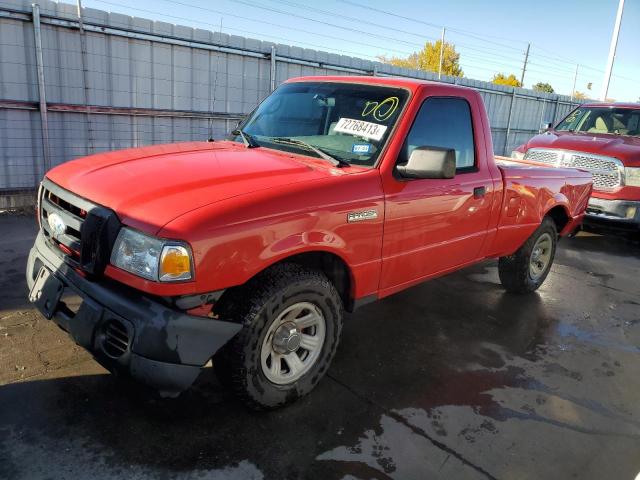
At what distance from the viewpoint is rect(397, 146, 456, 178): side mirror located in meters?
3.07

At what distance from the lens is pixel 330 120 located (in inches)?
144

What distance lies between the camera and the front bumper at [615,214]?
7.26 m

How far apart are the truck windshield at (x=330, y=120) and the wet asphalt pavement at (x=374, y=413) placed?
1.53 m

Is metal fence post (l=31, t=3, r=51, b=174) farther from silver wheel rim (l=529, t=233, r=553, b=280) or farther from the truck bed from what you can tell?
silver wheel rim (l=529, t=233, r=553, b=280)

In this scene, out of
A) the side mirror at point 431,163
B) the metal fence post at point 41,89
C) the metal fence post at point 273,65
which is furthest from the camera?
the metal fence post at point 273,65

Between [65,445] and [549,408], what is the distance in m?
2.89

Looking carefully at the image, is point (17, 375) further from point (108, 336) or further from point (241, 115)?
point (241, 115)

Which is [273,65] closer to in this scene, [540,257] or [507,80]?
[540,257]

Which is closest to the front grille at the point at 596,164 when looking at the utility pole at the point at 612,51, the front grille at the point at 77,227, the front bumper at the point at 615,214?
the front bumper at the point at 615,214

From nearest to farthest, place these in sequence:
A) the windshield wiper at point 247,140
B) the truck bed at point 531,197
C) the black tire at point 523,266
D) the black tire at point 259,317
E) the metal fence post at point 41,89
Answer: the black tire at point 259,317 < the windshield wiper at point 247,140 < the truck bed at point 531,197 < the black tire at point 523,266 < the metal fence post at point 41,89

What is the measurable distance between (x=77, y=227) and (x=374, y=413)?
2.03 metres

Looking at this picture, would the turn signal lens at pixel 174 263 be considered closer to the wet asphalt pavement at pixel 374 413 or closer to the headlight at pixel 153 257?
the headlight at pixel 153 257

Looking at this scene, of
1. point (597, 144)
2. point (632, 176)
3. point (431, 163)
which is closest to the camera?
point (431, 163)

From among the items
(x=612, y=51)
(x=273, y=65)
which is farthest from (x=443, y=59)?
(x=273, y=65)
